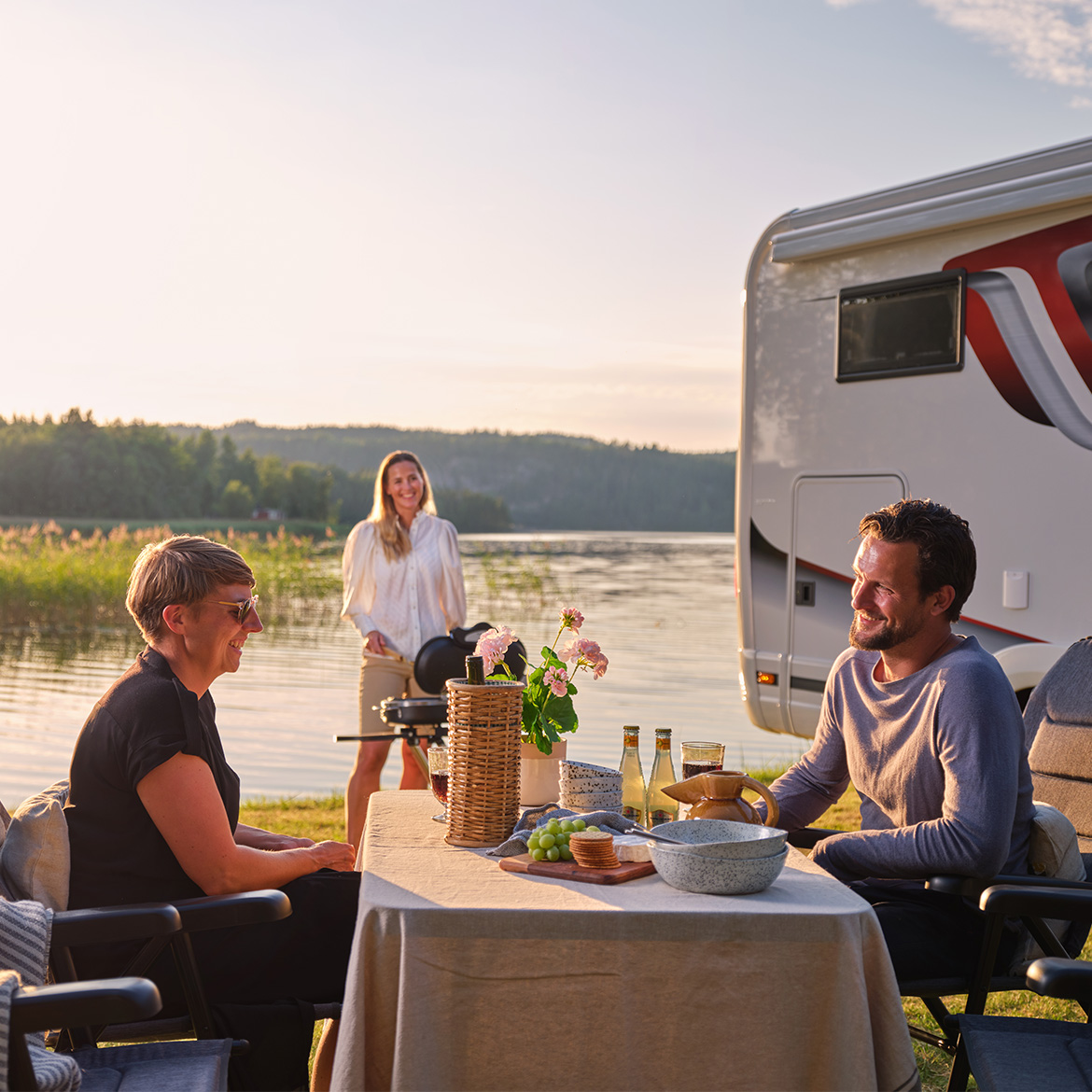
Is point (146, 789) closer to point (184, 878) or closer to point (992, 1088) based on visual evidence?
point (184, 878)

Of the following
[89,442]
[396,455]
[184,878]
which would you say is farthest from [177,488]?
[184,878]

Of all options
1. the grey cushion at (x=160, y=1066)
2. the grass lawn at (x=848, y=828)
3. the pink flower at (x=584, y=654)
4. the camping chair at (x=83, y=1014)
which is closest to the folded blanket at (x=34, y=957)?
the camping chair at (x=83, y=1014)

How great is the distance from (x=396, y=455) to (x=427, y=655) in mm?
1110

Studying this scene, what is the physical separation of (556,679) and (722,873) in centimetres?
73

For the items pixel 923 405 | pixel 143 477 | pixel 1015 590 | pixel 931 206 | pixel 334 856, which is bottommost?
pixel 334 856

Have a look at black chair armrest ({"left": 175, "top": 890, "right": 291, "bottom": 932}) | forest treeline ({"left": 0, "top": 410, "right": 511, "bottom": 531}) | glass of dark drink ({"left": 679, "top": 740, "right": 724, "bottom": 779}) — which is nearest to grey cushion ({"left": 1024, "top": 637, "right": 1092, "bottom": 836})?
glass of dark drink ({"left": 679, "top": 740, "right": 724, "bottom": 779})

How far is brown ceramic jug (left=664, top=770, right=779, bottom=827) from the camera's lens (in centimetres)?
222

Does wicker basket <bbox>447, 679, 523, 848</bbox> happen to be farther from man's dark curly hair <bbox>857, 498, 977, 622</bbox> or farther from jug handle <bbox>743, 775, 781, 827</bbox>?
man's dark curly hair <bbox>857, 498, 977, 622</bbox>

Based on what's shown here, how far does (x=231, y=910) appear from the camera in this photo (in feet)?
6.86

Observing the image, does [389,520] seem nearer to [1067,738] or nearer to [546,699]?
[546,699]

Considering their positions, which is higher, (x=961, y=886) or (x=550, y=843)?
(x=550, y=843)

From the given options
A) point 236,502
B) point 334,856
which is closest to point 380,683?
point 334,856

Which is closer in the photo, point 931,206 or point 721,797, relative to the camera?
point 721,797

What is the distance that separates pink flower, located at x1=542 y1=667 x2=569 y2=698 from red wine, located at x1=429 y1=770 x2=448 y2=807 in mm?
321
